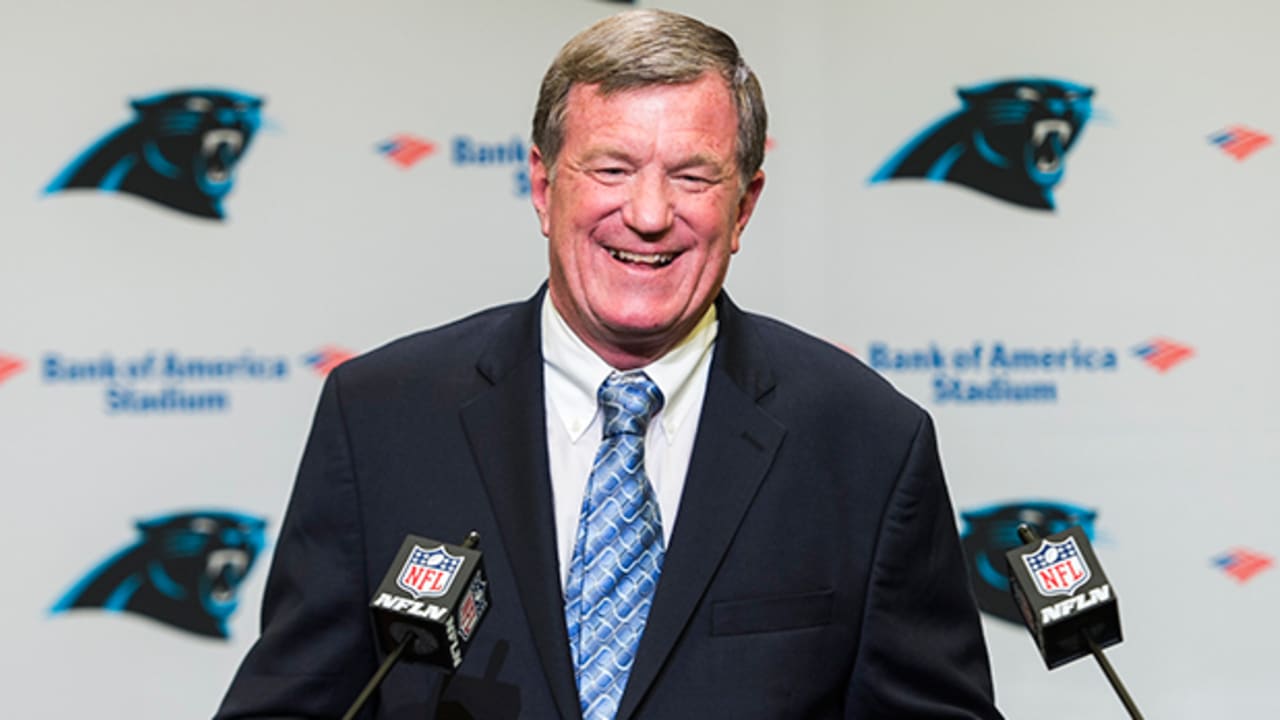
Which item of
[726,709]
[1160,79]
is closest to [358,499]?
[726,709]

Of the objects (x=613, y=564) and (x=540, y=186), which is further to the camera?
(x=540, y=186)

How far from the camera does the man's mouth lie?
1.46 meters

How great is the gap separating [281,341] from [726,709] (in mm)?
1649

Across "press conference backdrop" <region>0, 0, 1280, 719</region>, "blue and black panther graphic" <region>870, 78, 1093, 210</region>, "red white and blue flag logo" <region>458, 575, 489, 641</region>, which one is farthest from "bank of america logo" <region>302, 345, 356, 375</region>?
"red white and blue flag logo" <region>458, 575, 489, 641</region>

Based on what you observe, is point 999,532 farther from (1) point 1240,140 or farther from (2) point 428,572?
(2) point 428,572

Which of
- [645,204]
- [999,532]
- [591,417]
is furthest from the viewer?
[999,532]

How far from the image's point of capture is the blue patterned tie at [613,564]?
4.59ft

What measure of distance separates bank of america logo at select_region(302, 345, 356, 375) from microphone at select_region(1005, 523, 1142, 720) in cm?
181

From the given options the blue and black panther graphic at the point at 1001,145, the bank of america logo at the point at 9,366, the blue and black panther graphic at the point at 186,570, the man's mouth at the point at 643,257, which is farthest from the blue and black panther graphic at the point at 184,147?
the man's mouth at the point at 643,257

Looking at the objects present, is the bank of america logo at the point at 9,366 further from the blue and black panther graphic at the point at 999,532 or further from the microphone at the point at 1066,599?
the microphone at the point at 1066,599

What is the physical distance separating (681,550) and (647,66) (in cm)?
52

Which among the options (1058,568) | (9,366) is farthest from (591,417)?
(9,366)

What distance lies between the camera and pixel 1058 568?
125cm

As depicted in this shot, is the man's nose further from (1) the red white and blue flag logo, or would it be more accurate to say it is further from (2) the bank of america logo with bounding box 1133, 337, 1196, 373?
(2) the bank of america logo with bounding box 1133, 337, 1196, 373
